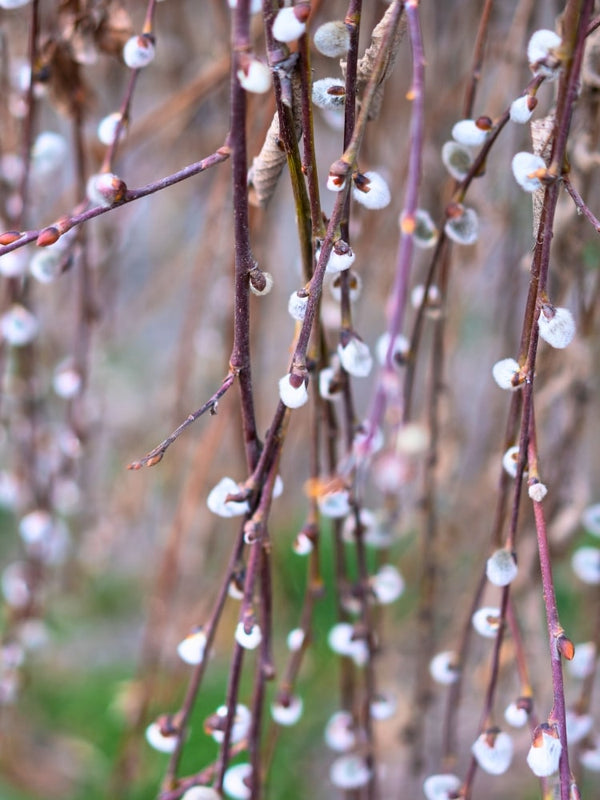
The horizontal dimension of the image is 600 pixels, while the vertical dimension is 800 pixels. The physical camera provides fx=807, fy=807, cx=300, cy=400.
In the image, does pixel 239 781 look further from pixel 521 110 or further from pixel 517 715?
pixel 521 110

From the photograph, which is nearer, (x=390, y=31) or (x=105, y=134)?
(x=390, y=31)

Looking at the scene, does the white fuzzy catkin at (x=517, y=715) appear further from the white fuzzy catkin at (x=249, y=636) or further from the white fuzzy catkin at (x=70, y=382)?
the white fuzzy catkin at (x=70, y=382)

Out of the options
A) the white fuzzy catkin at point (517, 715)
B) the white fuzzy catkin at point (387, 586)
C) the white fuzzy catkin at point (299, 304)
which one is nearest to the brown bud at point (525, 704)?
the white fuzzy catkin at point (517, 715)

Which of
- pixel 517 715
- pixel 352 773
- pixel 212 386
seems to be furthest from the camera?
pixel 212 386

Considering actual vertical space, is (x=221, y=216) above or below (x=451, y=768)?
above

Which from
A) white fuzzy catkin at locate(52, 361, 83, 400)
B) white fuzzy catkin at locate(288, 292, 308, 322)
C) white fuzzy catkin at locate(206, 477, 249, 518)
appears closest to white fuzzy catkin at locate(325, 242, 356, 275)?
white fuzzy catkin at locate(288, 292, 308, 322)

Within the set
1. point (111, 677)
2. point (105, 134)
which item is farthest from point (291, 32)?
point (111, 677)

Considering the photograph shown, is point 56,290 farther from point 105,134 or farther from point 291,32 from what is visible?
point 291,32

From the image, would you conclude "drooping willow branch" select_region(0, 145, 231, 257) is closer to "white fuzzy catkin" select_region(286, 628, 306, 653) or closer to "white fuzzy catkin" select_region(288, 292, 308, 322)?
"white fuzzy catkin" select_region(288, 292, 308, 322)

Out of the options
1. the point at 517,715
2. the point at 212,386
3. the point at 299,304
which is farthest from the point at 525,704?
the point at 212,386
